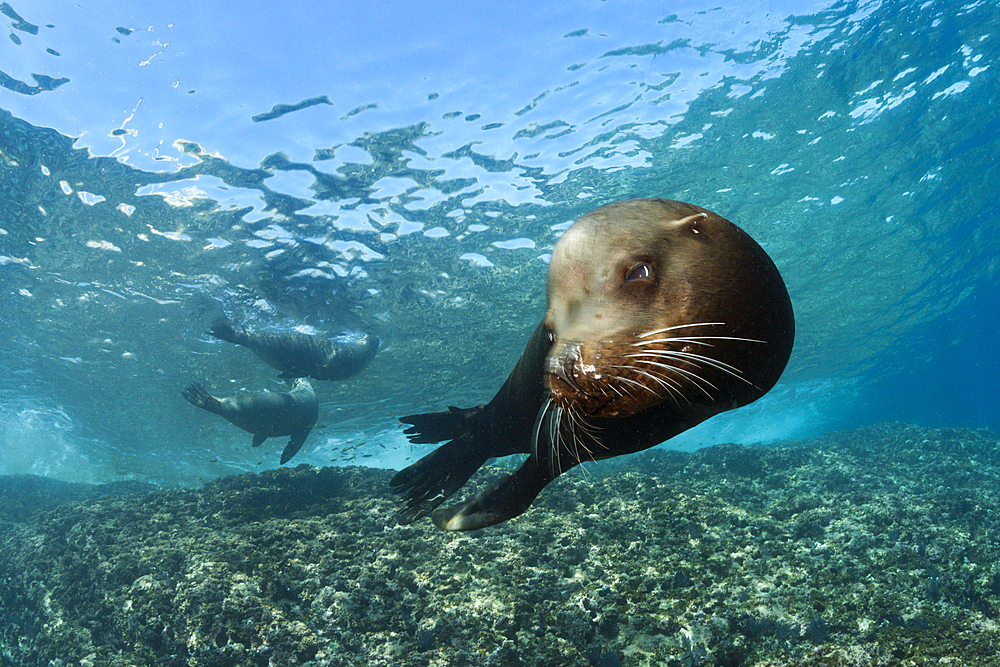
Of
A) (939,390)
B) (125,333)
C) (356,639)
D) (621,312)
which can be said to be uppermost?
(125,333)

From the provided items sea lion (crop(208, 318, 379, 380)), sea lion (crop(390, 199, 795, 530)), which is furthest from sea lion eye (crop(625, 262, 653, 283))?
sea lion (crop(208, 318, 379, 380))

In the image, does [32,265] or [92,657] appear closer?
[92,657]

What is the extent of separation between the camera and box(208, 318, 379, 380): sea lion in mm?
12023

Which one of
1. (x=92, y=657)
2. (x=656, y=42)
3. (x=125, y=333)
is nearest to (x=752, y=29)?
(x=656, y=42)

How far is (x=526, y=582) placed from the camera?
4738 millimetres

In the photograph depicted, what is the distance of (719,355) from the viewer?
4.41 ft

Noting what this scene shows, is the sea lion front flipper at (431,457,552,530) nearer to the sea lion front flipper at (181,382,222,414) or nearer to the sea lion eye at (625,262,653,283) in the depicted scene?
the sea lion eye at (625,262,653,283)

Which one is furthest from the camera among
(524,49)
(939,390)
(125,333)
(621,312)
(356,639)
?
(939,390)

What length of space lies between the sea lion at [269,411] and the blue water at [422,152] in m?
2.93

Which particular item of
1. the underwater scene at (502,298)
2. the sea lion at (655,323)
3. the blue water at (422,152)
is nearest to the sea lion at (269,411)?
the underwater scene at (502,298)

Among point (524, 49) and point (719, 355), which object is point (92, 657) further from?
point (524, 49)

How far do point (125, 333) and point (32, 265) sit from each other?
12.4 ft

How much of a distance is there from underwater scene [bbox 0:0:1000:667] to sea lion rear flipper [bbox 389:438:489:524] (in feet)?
0.08

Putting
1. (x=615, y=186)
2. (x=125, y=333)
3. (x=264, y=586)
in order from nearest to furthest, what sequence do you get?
(x=264, y=586) → (x=615, y=186) → (x=125, y=333)
